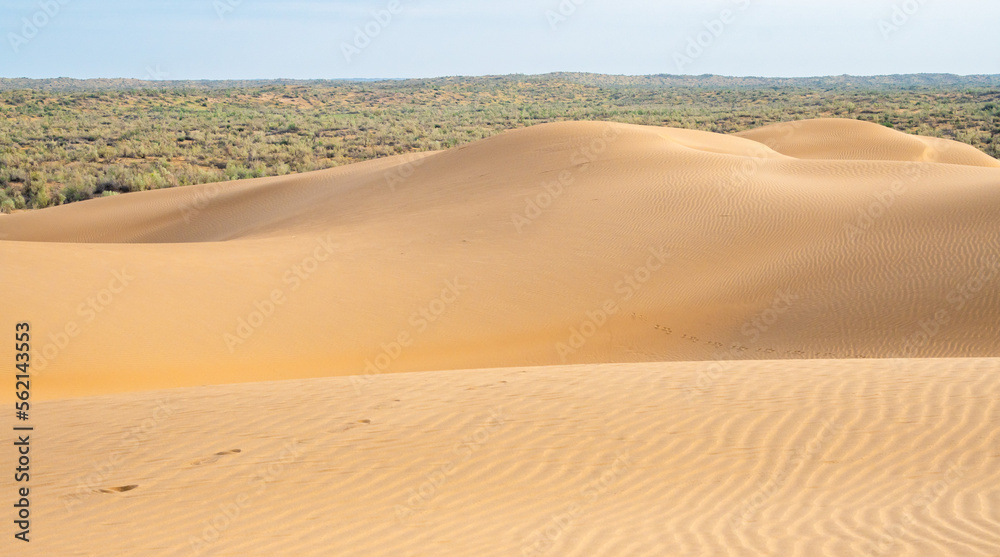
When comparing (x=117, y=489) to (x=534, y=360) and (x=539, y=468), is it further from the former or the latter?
(x=534, y=360)

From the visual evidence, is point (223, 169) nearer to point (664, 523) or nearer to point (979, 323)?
point (979, 323)

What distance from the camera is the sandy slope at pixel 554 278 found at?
400 inches

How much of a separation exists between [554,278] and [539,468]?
26.0 feet

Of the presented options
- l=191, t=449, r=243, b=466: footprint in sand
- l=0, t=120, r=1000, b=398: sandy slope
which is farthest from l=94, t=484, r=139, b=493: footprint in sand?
l=0, t=120, r=1000, b=398: sandy slope

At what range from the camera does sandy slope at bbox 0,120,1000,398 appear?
10164 millimetres

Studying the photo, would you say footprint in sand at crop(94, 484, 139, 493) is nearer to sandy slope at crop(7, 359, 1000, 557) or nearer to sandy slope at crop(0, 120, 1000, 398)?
sandy slope at crop(7, 359, 1000, 557)

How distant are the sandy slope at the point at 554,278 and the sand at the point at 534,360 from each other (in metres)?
0.06

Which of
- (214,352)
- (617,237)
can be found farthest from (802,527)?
(617,237)

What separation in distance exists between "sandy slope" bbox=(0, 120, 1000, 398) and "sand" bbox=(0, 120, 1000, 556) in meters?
0.06

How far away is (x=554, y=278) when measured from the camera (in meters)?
13.2

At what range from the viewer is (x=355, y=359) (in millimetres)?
10336

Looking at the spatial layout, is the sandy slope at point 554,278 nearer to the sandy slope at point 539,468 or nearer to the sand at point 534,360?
the sand at point 534,360

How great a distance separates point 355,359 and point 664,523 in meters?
6.49

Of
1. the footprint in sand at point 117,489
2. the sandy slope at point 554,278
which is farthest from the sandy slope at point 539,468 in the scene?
the sandy slope at point 554,278
